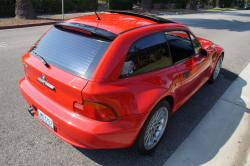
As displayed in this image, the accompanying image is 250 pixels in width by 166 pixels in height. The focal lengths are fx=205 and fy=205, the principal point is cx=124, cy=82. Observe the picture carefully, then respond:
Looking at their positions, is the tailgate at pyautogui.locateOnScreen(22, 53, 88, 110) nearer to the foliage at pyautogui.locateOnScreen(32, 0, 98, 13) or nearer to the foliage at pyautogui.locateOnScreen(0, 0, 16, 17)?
the foliage at pyautogui.locateOnScreen(0, 0, 16, 17)

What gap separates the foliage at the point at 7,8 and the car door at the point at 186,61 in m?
14.5

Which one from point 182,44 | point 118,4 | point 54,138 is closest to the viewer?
point 54,138

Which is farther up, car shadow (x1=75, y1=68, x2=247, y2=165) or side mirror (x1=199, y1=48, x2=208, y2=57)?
side mirror (x1=199, y1=48, x2=208, y2=57)

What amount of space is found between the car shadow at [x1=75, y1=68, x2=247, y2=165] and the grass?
3.23ft

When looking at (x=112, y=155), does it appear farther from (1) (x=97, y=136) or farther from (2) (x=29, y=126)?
(2) (x=29, y=126)

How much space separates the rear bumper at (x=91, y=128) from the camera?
2152 mm

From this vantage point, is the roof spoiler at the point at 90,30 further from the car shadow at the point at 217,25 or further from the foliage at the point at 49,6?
the foliage at the point at 49,6

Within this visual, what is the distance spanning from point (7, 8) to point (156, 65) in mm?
15373

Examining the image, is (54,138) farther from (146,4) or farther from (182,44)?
(146,4)

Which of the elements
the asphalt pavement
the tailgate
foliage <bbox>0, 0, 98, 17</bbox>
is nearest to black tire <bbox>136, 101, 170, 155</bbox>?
the asphalt pavement

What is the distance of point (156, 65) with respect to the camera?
2.69m

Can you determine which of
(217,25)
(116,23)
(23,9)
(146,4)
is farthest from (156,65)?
(146,4)

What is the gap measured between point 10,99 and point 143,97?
2776mm

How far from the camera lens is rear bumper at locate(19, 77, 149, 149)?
2152 mm
